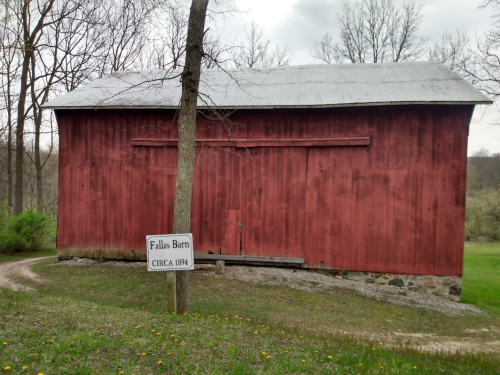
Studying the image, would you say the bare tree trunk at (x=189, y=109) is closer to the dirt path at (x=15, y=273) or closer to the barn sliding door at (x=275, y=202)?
the barn sliding door at (x=275, y=202)

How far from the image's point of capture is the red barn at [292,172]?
9.13 metres

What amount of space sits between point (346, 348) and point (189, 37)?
5.11 metres

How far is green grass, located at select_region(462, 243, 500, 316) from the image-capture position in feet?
30.9

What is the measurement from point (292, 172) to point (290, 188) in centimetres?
44

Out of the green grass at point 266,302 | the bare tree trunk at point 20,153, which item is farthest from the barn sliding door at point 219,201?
the bare tree trunk at point 20,153

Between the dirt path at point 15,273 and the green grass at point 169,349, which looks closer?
the green grass at point 169,349

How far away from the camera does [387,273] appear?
933 cm

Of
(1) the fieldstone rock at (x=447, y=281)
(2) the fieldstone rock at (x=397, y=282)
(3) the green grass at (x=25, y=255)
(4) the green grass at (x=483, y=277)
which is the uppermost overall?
(1) the fieldstone rock at (x=447, y=281)

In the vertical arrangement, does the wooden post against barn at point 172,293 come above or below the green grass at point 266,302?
above

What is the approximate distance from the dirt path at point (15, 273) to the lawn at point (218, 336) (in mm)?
1192

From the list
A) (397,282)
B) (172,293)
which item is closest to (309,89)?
(397,282)

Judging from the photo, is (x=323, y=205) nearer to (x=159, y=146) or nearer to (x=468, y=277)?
(x=159, y=146)

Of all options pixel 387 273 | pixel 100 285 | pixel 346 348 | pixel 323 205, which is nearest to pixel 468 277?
pixel 387 273

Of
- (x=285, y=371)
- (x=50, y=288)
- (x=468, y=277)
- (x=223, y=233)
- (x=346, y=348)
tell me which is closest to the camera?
(x=285, y=371)
